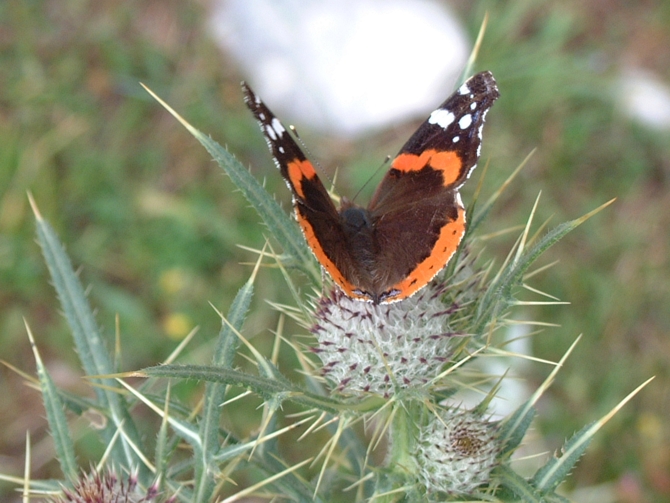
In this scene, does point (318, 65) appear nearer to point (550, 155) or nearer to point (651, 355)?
point (550, 155)

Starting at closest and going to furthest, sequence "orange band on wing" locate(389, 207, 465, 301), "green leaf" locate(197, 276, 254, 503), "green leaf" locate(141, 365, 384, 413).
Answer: "green leaf" locate(141, 365, 384, 413) → "green leaf" locate(197, 276, 254, 503) → "orange band on wing" locate(389, 207, 465, 301)

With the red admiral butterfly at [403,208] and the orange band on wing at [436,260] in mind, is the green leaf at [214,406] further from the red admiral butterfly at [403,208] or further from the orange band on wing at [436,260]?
the orange band on wing at [436,260]

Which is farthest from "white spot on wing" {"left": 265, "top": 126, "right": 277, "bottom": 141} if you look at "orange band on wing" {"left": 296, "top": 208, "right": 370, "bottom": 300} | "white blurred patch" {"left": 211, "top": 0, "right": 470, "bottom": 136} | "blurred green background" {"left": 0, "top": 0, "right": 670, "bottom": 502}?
"white blurred patch" {"left": 211, "top": 0, "right": 470, "bottom": 136}

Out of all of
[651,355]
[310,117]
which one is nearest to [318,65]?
[310,117]

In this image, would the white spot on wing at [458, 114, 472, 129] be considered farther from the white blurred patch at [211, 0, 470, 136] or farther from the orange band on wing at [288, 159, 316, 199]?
the white blurred patch at [211, 0, 470, 136]

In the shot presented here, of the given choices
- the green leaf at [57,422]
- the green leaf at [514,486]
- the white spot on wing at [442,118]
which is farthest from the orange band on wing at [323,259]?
the green leaf at [57,422]

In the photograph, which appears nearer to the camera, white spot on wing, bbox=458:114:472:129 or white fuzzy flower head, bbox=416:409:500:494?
white fuzzy flower head, bbox=416:409:500:494

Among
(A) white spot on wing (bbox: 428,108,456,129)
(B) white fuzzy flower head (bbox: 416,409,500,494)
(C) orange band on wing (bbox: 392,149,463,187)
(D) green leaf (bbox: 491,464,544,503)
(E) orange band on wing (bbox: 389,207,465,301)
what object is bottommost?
(D) green leaf (bbox: 491,464,544,503)
